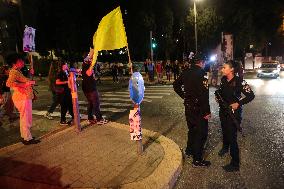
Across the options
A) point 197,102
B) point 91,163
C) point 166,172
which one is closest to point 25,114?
point 91,163

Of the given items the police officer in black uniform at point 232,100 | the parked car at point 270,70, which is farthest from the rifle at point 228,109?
the parked car at point 270,70

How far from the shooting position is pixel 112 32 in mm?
6973

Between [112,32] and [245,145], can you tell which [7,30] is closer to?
[112,32]

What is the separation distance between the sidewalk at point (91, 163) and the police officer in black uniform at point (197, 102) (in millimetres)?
444

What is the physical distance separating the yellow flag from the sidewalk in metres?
2.17

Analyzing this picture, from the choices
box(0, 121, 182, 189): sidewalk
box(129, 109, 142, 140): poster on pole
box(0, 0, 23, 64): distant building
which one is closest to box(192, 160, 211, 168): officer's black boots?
box(0, 121, 182, 189): sidewalk

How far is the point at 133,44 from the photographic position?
41031 mm

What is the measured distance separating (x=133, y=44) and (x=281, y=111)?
104 feet

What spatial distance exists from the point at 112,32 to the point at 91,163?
9.06 feet

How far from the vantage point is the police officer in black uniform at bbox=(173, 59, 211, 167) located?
18.9 ft

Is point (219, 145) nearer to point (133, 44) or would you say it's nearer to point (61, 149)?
point (61, 149)

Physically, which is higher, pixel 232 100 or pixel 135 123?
pixel 232 100

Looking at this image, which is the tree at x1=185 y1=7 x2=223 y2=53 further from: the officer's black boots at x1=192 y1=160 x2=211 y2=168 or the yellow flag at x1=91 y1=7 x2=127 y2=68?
the officer's black boots at x1=192 y1=160 x2=211 y2=168

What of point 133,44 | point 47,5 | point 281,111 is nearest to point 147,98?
point 281,111
